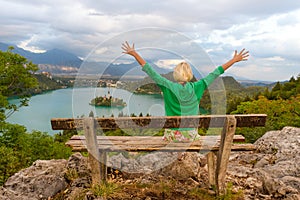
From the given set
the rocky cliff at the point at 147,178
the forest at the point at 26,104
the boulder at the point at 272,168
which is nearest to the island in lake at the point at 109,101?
the rocky cliff at the point at 147,178

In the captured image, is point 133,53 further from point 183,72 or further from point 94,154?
point 94,154

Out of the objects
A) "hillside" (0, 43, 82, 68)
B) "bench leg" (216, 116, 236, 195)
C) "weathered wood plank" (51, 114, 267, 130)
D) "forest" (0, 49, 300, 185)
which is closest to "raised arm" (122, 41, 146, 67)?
"hillside" (0, 43, 82, 68)

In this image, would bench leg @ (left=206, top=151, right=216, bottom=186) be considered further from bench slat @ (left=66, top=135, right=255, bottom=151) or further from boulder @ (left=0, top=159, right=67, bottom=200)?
boulder @ (left=0, top=159, right=67, bottom=200)

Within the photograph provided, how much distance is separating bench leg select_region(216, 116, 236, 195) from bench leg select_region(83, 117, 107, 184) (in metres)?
1.54

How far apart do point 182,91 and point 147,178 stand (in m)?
1.58

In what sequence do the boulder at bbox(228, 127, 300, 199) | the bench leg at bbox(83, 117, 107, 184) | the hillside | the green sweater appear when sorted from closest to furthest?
the bench leg at bbox(83, 117, 107, 184) < the green sweater < the boulder at bbox(228, 127, 300, 199) < the hillside

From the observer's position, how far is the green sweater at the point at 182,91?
381 cm

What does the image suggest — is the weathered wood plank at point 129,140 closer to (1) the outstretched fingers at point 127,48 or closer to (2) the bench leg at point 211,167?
(2) the bench leg at point 211,167

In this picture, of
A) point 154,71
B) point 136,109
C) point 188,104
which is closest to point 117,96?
point 136,109

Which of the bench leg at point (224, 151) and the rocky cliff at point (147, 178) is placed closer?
the bench leg at point (224, 151)

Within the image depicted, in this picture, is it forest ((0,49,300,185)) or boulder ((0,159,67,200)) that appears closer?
boulder ((0,159,67,200))

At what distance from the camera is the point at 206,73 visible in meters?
3.89

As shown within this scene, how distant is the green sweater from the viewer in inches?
150

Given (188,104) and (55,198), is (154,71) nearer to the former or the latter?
(188,104)
